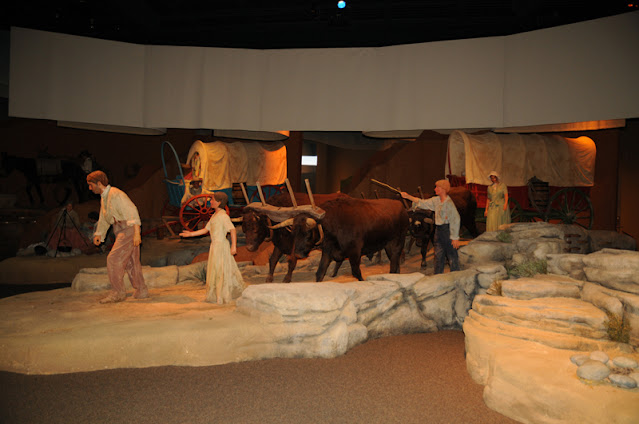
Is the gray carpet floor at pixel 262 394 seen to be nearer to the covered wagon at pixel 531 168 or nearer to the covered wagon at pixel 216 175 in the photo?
the covered wagon at pixel 531 168

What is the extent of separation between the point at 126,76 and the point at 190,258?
3890mm

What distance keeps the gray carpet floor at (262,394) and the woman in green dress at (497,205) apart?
4.24 metres

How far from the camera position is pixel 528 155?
923 cm

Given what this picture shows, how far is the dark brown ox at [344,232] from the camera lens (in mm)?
6547

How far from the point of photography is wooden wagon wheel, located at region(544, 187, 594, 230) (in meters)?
9.54

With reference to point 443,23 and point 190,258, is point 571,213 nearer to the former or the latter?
point 443,23

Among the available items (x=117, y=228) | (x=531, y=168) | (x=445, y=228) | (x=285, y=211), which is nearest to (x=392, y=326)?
(x=445, y=228)

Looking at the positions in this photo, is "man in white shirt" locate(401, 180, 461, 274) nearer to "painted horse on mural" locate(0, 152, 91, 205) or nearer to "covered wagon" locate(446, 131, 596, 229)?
"covered wagon" locate(446, 131, 596, 229)

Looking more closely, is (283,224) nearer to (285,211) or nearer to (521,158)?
(285,211)

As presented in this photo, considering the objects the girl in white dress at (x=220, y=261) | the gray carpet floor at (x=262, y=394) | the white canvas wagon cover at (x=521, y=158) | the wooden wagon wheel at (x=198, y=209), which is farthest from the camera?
the wooden wagon wheel at (x=198, y=209)

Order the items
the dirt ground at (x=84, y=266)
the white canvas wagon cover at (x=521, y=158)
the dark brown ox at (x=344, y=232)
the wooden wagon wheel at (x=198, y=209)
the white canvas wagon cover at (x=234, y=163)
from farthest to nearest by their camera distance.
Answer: the white canvas wagon cover at (x=234, y=163) → the wooden wagon wheel at (x=198, y=209) → the white canvas wagon cover at (x=521, y=158) → the dirt ground at (x=84, y=266) → the dark brown ox at (x=344, y=232)

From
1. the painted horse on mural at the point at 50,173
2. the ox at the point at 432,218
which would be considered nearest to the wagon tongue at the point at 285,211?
the ox at the point at 432,218

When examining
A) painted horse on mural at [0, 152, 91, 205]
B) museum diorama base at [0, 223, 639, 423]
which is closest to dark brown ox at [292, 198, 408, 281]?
museum diorama base at [0, 223, 639, 423]

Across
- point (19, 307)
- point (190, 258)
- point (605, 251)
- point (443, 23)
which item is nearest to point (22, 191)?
point (190, 258)
